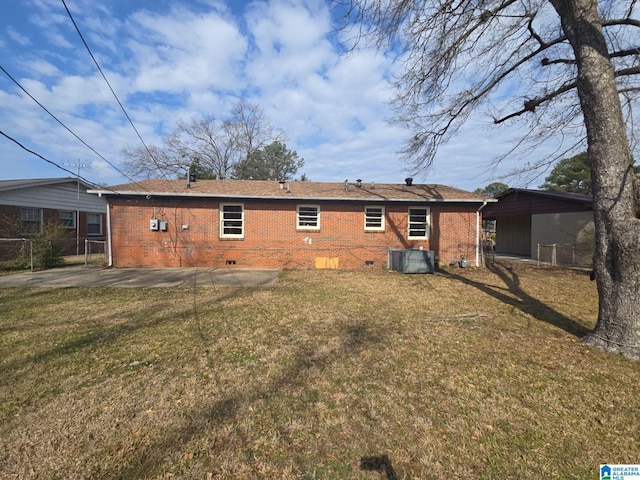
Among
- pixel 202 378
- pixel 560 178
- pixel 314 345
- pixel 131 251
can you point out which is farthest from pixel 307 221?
pixel 560 178

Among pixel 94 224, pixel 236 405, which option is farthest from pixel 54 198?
pixel 236 405

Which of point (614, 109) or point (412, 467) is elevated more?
point (614, 109)

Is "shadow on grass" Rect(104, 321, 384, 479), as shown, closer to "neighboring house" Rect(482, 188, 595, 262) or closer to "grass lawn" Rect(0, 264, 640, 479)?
"grass lawn" Rect(0, 264, 640, 479)

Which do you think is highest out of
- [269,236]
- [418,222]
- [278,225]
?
[418,222]

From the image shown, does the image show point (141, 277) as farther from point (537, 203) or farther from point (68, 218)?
point (537, 203)

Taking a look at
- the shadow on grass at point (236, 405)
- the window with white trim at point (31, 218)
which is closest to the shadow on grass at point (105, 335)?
the shadow on grass at point (236, 405)

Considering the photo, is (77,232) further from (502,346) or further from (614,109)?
(614,109)

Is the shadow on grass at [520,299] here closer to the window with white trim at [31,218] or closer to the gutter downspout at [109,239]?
the gutter downspout at [109,239]

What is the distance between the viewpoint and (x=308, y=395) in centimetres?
289

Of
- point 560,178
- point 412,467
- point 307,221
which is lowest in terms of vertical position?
point 412,467

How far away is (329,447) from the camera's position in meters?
2.20

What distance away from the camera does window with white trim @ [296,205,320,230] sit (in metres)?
11.9

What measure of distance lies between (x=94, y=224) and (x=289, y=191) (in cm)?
1466

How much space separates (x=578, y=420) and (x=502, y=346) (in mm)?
1621
